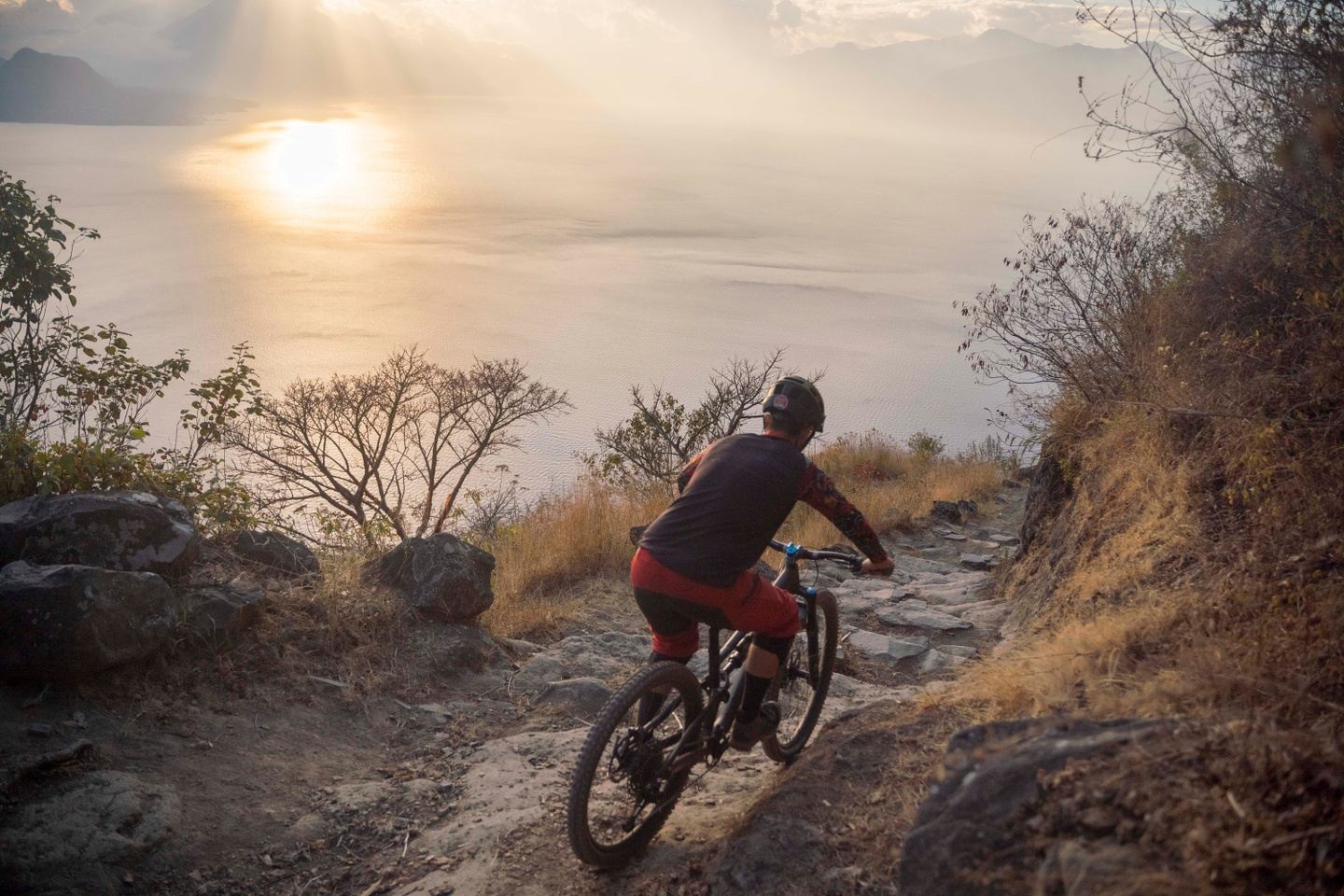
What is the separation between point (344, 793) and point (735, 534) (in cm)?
258

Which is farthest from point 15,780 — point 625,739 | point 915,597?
point 915,597

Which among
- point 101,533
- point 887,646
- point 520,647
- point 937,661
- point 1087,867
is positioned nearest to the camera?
point 1087,867

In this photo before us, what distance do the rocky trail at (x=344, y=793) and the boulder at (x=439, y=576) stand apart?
216 millimetres

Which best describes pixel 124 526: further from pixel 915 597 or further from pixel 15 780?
pixel 915 597

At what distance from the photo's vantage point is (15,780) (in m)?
3.81

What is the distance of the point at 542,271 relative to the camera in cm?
9969

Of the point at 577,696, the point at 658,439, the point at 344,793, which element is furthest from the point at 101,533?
the point at 658,439

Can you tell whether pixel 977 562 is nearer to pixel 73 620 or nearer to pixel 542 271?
pixel 73 620

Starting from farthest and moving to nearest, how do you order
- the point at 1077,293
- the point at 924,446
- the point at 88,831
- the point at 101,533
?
the point at 924,446
the point at 1077,293
the point at 101,533
the point at 88,831

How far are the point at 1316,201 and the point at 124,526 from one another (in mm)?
7602

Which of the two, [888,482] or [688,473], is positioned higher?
[688,473]

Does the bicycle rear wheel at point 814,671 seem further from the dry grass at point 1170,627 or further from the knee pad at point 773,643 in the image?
the dry grass at point 1170,627

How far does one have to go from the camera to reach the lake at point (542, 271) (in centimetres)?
6109

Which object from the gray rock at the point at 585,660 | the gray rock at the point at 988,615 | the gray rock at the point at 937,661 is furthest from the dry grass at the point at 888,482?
the gray rock at the point at 585,660
